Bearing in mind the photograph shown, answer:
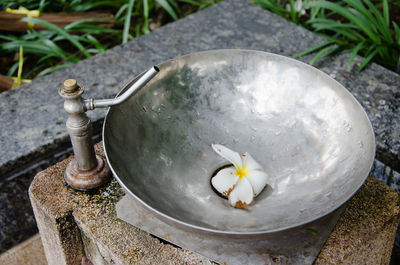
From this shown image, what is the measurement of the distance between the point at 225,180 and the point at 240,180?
1.7 inches

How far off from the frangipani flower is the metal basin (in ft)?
0.10

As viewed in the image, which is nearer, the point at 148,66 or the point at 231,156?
the point at 231,156

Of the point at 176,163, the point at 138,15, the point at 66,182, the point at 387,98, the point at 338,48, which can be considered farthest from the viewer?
the point at 138,15

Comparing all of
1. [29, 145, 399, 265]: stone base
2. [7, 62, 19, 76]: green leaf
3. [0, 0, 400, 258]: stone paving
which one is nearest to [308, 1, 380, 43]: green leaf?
[0, 0, 400, 258]: stone paving

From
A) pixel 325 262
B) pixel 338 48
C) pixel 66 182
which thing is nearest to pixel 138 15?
pixel 338 48

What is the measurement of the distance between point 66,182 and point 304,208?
2.42 feet

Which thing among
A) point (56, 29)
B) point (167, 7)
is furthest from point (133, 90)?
point (167, 7)

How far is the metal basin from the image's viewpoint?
105cm

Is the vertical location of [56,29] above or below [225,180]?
below

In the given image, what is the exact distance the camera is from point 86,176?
1282 millimetres

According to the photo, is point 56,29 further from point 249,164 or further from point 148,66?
point 249,164

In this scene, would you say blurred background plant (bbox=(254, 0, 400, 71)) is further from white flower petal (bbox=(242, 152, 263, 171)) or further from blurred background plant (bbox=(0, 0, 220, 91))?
white flower petal (bbox=(242, 152, 263, 171))

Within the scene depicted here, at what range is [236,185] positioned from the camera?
111 cm

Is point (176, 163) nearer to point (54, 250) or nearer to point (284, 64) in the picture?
point (284, 64)
